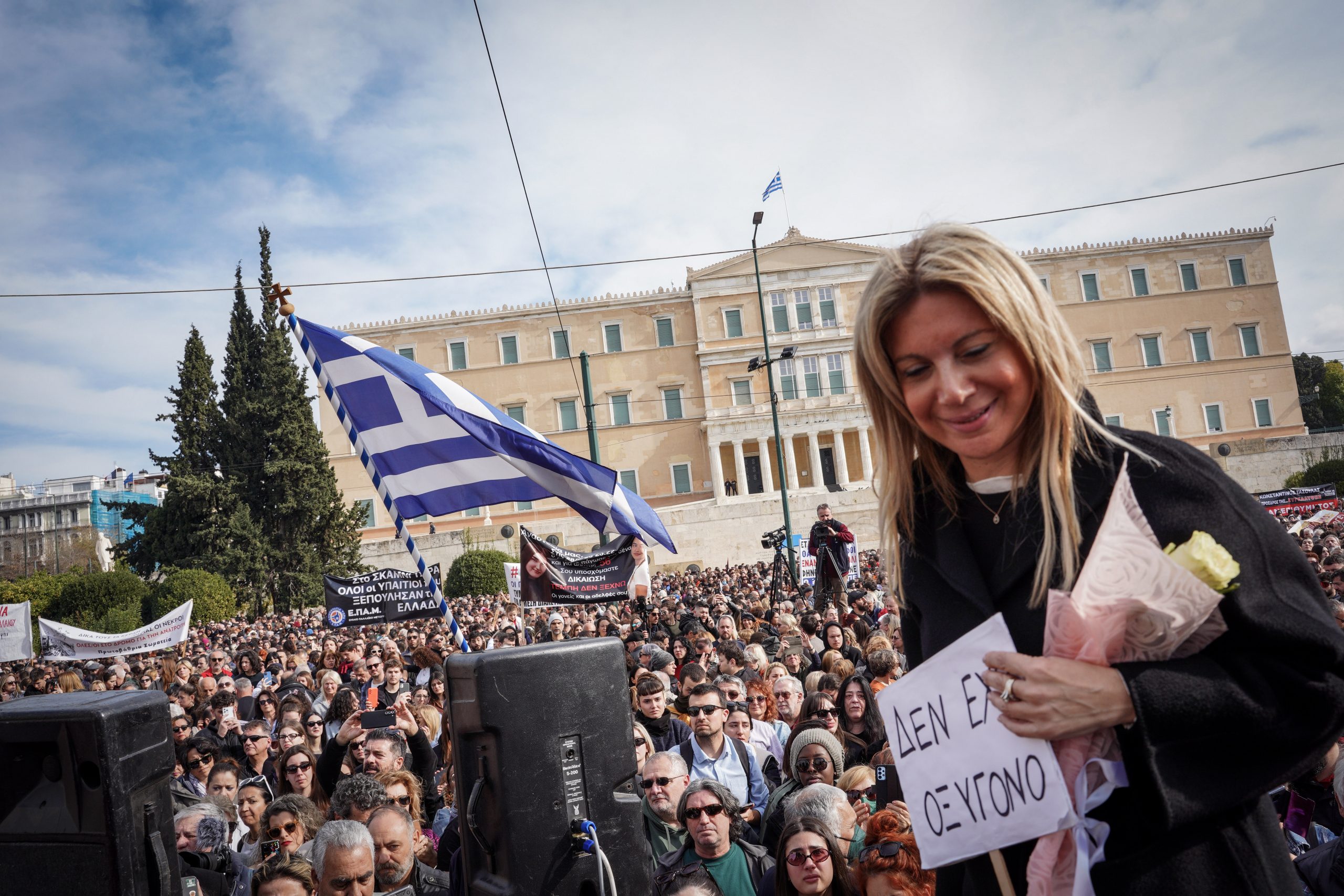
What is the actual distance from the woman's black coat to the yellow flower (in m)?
0.07

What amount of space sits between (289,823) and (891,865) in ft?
10.1

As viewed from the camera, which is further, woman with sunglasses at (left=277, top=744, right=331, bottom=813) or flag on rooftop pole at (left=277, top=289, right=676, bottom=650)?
flag on rooftop pole at (left=277, top=289, right=676, bottom=650)

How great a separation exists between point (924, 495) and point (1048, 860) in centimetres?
63

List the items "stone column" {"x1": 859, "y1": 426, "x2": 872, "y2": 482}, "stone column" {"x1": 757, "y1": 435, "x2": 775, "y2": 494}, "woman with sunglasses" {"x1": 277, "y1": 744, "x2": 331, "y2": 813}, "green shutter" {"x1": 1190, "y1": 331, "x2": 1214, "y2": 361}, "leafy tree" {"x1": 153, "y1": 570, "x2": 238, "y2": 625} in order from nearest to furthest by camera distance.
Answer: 1. "woman with sunglasses" {"x1": 277, "y1": 744, "x2": 331, "y2": 813}
2. "leafy tree" {"x1": 153, "y1": 570, "x2": 238, "y2": 625}
3. "stone column" {"x1": 859, "y1": 426, "x2": 872, "y2": 482}
4. "stone column" {"x1": 757, "y1": 435, "x2": 775, "y2": 494}
5. "green shutter" {"x1": 1190, "y1": 331, "x2": 1214, "y2": 361}

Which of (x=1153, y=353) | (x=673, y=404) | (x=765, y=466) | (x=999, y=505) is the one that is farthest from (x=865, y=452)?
(x=999, y=505)

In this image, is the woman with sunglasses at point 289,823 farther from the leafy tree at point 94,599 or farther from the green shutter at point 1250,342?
the green shutter at point 1250,342

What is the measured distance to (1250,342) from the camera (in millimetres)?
52031

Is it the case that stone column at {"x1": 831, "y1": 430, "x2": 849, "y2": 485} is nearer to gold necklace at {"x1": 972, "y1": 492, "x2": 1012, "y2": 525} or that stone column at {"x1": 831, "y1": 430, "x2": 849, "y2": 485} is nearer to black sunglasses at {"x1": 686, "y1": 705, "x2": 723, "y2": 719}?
black sunglasses at {"x1": 686, "y1": 705, "x2": 723, "y2": 719}

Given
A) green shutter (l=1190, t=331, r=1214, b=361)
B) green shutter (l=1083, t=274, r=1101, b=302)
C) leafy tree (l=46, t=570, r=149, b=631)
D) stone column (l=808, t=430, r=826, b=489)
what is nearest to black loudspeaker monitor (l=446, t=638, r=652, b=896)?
leafy tree (l=46, t=570, r=149, b=631)

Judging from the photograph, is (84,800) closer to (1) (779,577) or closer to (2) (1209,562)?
(2) (1209,562)

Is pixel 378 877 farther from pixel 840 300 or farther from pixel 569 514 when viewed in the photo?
pixel 840 300

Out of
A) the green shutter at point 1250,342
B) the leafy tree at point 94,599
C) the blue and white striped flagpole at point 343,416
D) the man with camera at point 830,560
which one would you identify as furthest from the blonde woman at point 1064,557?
the green shutter at point 1250,342

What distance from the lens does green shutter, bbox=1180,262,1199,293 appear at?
5250 cm

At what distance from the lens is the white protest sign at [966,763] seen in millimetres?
1403
